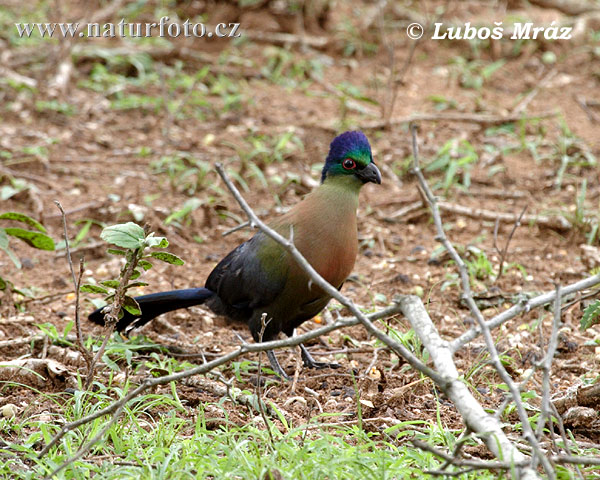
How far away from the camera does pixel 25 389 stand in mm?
3617

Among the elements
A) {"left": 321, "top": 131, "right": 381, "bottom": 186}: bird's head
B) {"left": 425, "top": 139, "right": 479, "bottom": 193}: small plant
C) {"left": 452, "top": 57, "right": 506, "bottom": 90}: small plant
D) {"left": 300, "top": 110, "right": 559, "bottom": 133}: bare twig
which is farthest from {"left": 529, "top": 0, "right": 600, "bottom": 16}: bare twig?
{"left": 321, "top": 131, "right": 381, "bottom": 186}: bird's head

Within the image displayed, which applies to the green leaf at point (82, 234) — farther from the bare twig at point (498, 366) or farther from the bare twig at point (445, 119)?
the bare twig at point (498, 366)

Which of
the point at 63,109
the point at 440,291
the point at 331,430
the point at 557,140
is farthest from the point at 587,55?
the point at 331,430

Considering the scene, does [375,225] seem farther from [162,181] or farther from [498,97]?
[498,97]

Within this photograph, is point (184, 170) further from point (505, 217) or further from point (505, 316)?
point (505, 316)

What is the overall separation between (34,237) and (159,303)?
75 cm

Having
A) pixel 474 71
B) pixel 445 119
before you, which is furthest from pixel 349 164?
pixel 474 71

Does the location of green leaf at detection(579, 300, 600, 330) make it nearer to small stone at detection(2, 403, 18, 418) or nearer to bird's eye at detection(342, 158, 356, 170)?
bird's eye at detection(342, 158, 356, 170)

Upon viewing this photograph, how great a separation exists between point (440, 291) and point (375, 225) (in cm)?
117

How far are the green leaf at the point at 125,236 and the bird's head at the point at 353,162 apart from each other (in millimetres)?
1475

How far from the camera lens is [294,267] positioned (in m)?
3.97

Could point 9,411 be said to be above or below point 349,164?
below

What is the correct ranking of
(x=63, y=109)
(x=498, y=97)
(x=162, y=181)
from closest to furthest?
(x=162, y=181), (x=63, y=109), (x=498, y=97)

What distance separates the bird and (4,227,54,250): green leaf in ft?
1.44
